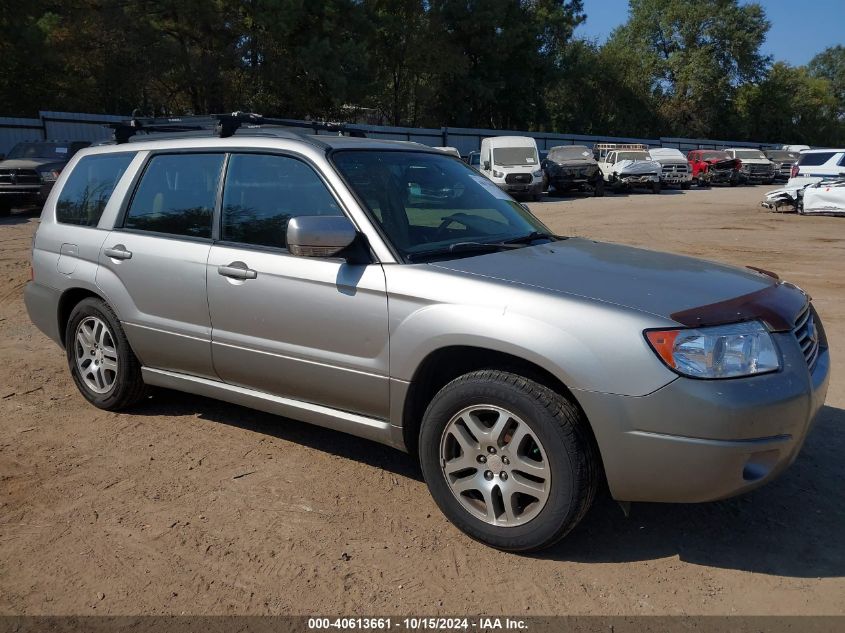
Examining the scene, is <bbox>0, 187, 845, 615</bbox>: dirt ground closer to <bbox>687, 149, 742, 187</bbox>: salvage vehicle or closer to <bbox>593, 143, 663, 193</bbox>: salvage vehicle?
<bbox>593, 143, 663, 193</bbox>: salvage vehicle

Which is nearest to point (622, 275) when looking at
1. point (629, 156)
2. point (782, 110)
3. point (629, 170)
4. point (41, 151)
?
point (41, 151)

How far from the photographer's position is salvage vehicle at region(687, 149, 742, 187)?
120 ft

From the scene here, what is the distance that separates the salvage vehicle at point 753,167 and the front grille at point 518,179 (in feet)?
58.1

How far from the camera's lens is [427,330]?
318 cm

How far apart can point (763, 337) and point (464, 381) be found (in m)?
1.20

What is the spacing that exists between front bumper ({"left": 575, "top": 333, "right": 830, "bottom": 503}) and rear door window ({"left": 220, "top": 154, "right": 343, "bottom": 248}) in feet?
5.64

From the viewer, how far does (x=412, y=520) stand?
3.41 metres

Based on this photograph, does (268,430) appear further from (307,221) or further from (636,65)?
(636,65)

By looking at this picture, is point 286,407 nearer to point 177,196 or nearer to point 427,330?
point 427,330

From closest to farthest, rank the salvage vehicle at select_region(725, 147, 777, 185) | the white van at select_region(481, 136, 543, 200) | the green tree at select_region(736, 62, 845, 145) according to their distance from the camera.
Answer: the white van at select_region(481, 136, 543, 200)
the salvage vehicle at select_region(725, 147, 777, 185)
the green tree at select_region(736, 62, 845, 145)

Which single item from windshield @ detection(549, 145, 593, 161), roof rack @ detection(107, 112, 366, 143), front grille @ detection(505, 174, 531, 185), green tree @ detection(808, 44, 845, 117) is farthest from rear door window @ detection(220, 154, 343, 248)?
green tree @ detection(808, 44, 845, 117)

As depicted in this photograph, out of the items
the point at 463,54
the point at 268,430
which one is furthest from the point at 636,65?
the point at 268,430

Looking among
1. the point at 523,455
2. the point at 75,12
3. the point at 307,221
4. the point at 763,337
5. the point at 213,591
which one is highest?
the point at 75,12

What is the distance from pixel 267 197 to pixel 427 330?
1.33m
